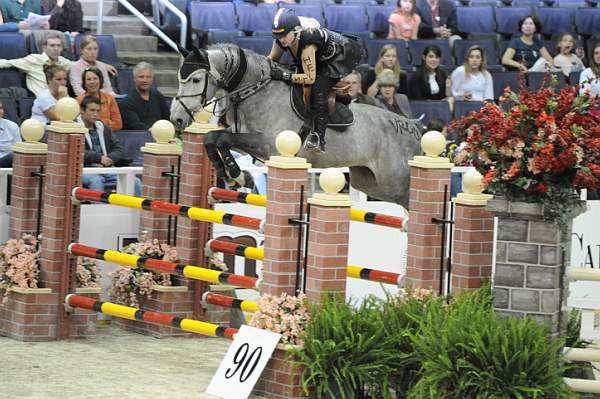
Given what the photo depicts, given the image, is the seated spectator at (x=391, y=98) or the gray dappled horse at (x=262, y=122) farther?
the seated spectator at (x=391, y=98)

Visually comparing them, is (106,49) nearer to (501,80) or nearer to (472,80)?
(472,80)

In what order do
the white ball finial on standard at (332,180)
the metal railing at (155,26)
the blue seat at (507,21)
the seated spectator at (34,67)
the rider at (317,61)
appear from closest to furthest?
the white ball finial on standard at (332,180), the rider at (317,61), the seated spectator at (34,67), the metal railing at (155,26), the blue seat at (507,21)

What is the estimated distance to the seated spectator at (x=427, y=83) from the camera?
1546 cm

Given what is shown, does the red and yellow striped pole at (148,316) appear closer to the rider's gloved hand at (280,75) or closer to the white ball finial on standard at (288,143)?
the white ball finial on standard at (288,143)

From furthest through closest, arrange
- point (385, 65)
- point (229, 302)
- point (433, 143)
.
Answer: point (385, 65), point (229, 302), point (433, 143)

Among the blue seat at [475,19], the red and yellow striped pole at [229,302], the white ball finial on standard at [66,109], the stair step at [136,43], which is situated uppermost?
the blue seat at [475,19]

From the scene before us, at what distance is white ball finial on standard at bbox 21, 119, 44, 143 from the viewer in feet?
33.7

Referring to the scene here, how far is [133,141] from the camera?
1259cm

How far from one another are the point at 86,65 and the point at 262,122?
3.78 meters

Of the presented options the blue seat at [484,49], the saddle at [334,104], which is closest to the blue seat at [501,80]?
the blue seat at [484,49]

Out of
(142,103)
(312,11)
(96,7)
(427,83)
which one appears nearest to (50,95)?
(142,103)

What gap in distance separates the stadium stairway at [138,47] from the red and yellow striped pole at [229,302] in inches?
224

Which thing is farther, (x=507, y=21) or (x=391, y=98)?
(x=507, y=21)

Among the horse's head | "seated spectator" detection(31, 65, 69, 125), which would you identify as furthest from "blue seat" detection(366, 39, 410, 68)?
the horse's head
